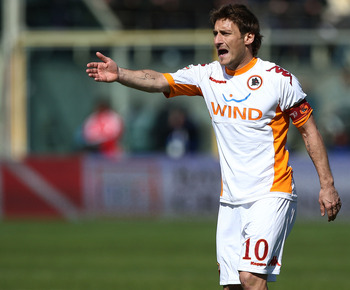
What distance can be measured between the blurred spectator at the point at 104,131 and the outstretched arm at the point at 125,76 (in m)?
12.3

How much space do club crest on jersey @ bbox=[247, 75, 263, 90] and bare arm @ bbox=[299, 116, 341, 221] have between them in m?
0.47

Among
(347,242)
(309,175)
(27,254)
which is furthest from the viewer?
(309,175)

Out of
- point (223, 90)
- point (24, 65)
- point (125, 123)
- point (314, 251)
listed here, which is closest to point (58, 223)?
point (125, 123)

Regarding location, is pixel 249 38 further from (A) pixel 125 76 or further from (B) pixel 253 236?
(B) pixel 253 236

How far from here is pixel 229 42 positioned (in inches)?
261

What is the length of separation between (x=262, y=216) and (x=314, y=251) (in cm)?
704

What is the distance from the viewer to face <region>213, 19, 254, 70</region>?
261 inches

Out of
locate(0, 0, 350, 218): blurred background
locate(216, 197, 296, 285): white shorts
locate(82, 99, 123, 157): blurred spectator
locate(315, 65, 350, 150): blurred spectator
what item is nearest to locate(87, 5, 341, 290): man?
locate(216, 197, 296, 285): white shorts

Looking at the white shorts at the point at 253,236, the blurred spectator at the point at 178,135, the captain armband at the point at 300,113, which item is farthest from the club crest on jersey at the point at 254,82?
the blurred spectator at the point at 178,135

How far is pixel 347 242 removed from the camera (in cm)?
1412

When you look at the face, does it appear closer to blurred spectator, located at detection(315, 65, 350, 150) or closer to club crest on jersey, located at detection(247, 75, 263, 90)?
club crest on jersey, located at detection(247, 75, 263, 90)

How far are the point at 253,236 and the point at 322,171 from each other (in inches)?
28.1

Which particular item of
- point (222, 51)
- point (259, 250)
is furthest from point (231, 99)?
point (259, 250)

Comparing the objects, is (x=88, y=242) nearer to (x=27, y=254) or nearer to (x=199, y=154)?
(x=27, y=254)
